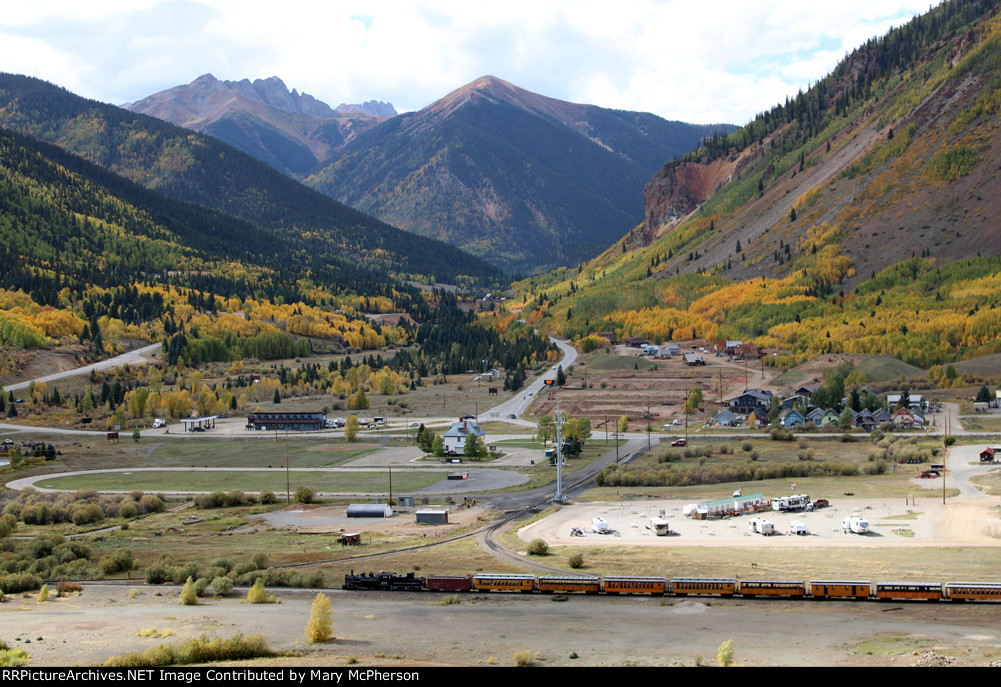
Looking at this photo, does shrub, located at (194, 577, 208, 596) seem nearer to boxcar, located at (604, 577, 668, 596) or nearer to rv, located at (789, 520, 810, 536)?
boxcar, located at (604, 577, 668, 596)

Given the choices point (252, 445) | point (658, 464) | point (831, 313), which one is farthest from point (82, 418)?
point (831, 313)

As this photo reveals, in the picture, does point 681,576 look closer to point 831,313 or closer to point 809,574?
point 809,574

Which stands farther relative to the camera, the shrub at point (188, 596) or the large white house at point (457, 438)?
the large white house at point (457, 438)

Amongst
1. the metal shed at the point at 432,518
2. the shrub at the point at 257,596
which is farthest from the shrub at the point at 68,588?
the metal shed at the point at 432,518

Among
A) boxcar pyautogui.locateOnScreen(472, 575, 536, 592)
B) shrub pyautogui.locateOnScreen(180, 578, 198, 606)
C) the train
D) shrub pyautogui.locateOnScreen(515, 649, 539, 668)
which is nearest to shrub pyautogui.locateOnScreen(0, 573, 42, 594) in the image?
shrub pyautogui.locateOnScreen(180, 578, 198, 606)

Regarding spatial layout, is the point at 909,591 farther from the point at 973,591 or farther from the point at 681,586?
the point at 681,586

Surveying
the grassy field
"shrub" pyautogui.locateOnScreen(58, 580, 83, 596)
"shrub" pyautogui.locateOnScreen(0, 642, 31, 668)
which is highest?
"shrub" pyautogui.locateOnScreen(0, 642, 31, 668)

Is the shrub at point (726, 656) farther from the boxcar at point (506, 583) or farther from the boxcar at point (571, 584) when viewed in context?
the boxcar at point (506, 583)

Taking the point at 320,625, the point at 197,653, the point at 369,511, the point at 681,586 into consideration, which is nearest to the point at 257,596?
the point at 320,625
